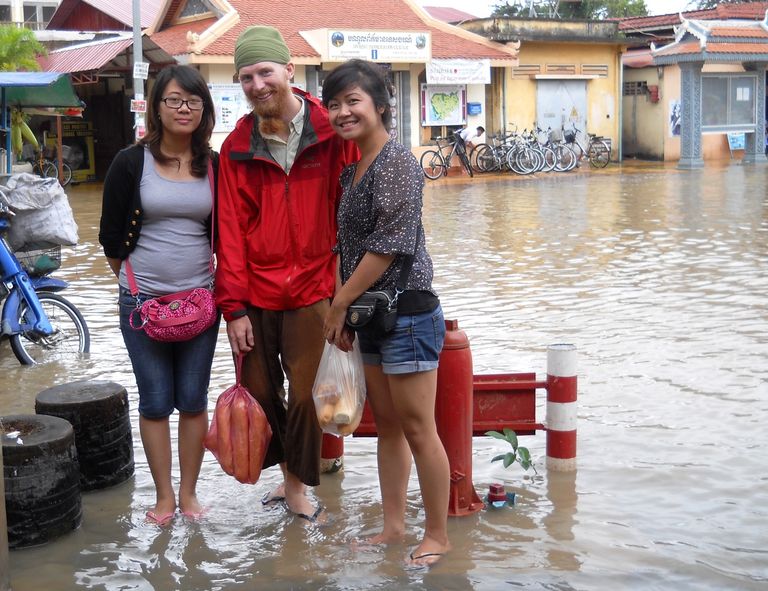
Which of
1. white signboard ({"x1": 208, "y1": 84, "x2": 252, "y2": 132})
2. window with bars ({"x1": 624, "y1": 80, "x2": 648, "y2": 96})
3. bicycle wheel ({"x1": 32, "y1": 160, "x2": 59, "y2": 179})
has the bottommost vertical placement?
bicycle wheel ({"x1": 32, "y1": 160, "x2": 59, "y2": 179})

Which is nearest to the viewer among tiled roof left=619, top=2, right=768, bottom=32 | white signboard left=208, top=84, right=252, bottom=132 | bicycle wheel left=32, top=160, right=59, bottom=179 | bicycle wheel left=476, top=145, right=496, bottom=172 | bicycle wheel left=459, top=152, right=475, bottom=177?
bicycle wheel left=32, top=160, right=59, bottom=179

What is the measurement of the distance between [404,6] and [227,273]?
2654 cm

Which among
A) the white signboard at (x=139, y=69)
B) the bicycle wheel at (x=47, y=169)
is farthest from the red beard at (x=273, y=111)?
the bicycle wheel at (x=47, y=169)

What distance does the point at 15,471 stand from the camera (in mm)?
4164

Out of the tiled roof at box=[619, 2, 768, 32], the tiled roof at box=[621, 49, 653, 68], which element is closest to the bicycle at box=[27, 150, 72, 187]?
the tiled roof at box=[621, 49, 653, 68]

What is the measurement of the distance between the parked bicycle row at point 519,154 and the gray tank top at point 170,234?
21.7 meters

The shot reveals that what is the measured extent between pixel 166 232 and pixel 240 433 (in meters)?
0.87

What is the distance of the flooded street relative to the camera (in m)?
3.97

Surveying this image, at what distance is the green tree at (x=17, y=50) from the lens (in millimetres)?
23453

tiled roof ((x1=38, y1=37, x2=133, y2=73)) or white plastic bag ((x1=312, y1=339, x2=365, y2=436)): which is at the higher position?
tiled roof ((x1=38, y1=37, x2=133, y2=73))

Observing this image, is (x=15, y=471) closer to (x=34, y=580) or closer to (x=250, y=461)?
(x=34, y=580)

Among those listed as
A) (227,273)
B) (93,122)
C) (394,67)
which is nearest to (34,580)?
(227,273)

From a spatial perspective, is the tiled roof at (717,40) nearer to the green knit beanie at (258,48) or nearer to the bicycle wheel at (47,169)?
the bicycle wheel at (47,169)

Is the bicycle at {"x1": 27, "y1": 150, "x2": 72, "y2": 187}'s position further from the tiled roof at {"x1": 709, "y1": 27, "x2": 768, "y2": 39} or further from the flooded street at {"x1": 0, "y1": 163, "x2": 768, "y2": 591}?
the tiled roof at {"x1": 709, "y1": 27, "x2": 768, "y2": 39}
